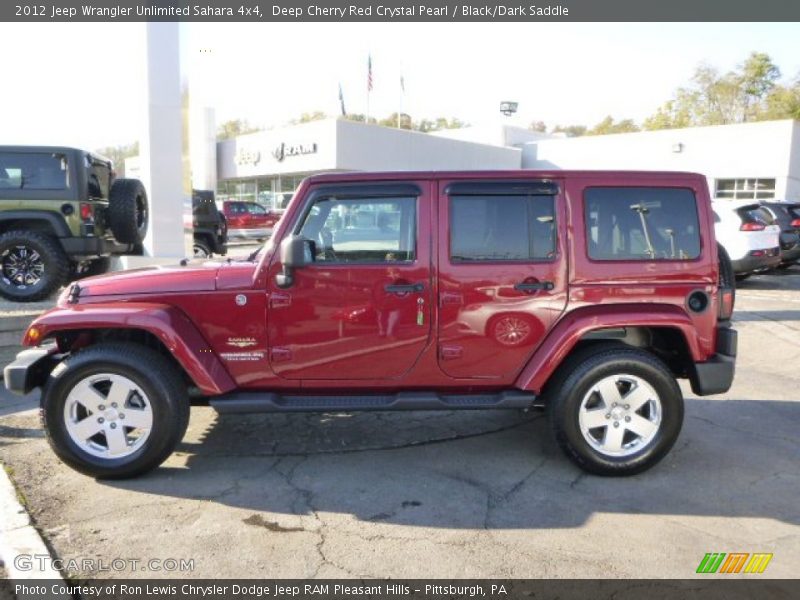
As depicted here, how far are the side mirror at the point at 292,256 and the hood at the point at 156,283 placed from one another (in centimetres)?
46

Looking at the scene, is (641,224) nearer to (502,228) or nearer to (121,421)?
(502,228)

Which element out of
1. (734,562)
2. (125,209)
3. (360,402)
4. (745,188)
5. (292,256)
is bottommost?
(734,562)

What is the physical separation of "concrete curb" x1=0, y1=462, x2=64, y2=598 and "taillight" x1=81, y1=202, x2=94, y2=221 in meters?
4.48

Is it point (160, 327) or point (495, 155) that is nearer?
point (160, 327)

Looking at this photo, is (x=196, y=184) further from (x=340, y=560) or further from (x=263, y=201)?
(x=340, y=560)

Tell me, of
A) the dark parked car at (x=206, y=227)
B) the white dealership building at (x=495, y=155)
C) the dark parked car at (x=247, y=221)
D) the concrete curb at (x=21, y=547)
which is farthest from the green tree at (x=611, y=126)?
the concrete curb at (x=21, y=547)

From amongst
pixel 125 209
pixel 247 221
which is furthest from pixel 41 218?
pixel 247 221

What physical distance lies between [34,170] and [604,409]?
688 centimetres

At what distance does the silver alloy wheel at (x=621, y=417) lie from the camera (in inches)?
157

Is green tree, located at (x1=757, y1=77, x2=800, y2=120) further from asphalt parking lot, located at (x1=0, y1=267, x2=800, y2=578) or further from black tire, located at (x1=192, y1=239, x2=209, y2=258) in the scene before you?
asphalt parking lot, located at (x1=0, y1=267, x2=800, y2=578)

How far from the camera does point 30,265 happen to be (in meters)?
7.32

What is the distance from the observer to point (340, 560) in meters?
3.09

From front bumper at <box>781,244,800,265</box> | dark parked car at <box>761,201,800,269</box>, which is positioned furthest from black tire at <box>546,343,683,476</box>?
front bumper at <box>781,244,800,265</box>
